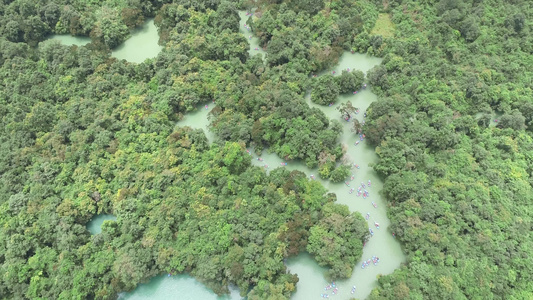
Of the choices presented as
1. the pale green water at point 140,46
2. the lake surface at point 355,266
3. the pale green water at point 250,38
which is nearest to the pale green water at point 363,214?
the lake surface at point 355,266

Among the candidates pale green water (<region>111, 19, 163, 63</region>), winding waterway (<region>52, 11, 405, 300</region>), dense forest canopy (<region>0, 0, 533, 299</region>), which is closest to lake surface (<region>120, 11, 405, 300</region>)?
winding waterway (<region>52, 11, 405, 300</region>)

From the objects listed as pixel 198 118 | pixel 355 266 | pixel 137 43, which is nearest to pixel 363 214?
pixel 355 266

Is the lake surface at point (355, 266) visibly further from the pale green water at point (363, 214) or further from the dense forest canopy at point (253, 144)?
the dense forest canopy at point (253, 144)

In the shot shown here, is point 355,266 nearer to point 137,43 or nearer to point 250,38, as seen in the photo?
point 250,38

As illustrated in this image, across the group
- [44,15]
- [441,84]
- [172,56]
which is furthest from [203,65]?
[441,84]

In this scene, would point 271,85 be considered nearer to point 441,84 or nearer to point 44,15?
point 441,84

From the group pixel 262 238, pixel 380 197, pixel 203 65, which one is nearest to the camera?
pixel 262 238

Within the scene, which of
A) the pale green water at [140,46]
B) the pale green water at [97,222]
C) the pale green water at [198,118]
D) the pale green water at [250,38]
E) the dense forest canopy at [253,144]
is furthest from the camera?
the pale green water at [140,46]
